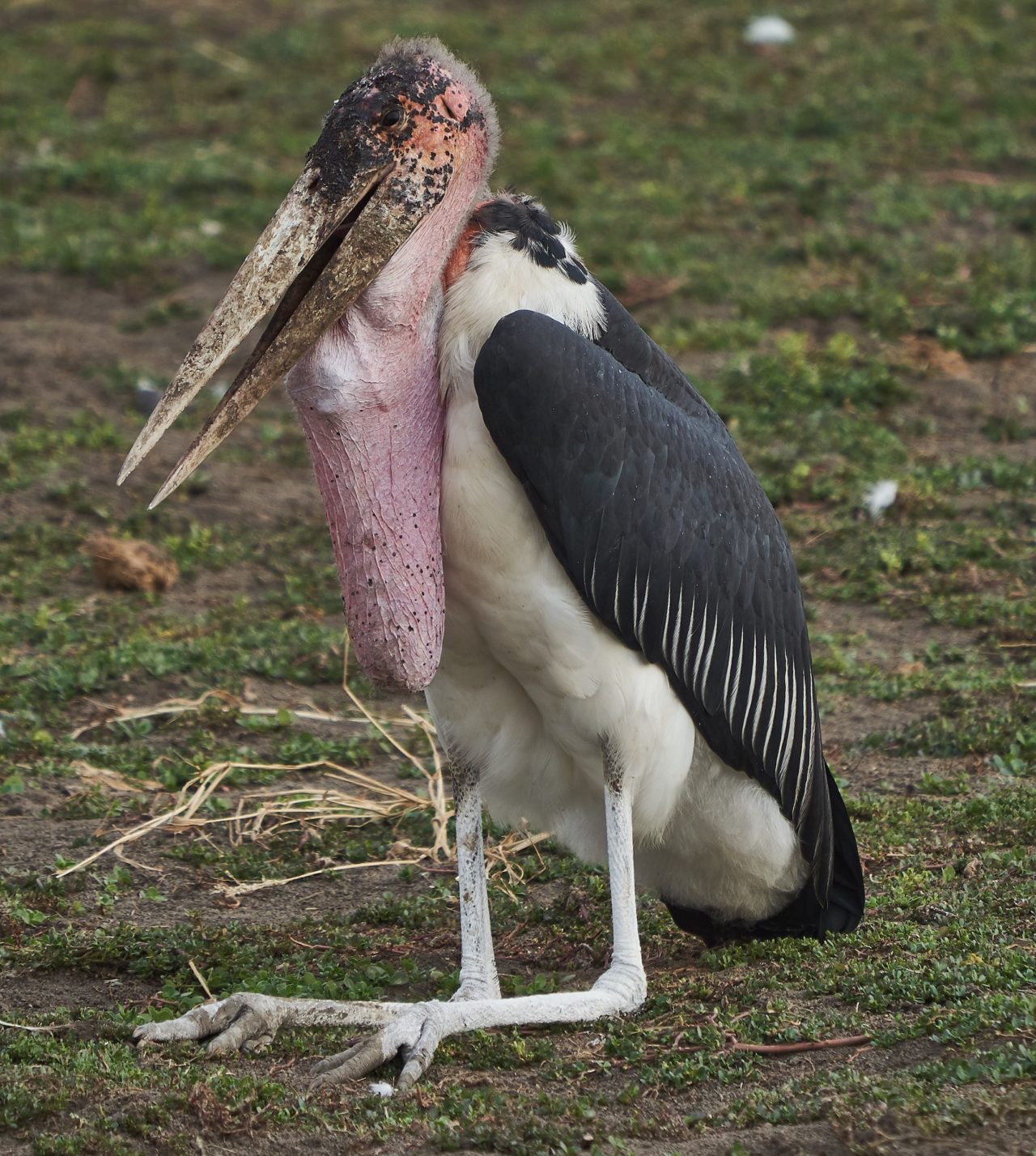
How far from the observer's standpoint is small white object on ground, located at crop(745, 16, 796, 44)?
41.1 ft

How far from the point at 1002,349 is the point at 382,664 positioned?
5.35m

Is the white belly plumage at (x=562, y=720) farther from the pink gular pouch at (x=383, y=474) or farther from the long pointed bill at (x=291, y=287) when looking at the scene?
the long pointed bill at (x=291, y=287)

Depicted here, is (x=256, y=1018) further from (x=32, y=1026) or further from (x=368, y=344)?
(x=368, y=344)

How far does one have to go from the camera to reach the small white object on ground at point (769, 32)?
12.5 meters

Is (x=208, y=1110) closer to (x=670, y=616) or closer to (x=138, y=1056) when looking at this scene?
(x=138, y=1056)

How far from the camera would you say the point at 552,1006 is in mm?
4031

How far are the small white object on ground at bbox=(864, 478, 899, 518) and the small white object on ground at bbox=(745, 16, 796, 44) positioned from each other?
19.6 feet

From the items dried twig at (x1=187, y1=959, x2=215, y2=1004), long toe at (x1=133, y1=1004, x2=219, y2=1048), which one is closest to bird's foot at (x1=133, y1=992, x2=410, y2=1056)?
long toe at (x1=133, y1=1004, x2=219, y2=1048)

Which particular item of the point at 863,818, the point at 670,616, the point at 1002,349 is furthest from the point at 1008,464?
the point at 670,616

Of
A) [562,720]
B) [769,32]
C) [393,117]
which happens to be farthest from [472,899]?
[769,32]

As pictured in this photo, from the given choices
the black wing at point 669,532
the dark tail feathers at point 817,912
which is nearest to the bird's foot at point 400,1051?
the black wing at point 669,532

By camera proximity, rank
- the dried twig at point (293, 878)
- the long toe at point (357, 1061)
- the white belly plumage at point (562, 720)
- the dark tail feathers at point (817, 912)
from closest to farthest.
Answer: the long toe at point (357, 1061)
the white belly plumage at point (562, 720)
the dark tail feathers at point (817, 912)
the dried twig at point (293, 878)

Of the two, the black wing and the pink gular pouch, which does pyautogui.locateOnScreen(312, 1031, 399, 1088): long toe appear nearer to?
the pink gular pouch

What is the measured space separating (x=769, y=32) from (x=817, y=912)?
30.4 feet
